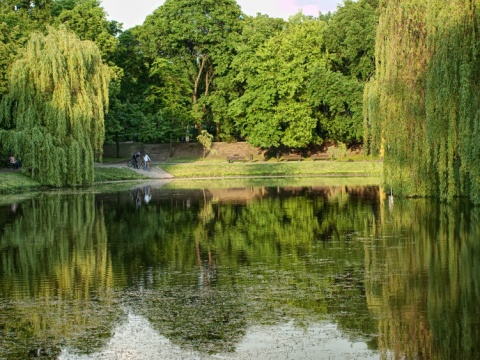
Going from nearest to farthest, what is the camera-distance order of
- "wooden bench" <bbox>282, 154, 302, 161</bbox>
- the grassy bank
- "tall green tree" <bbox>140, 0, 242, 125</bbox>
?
1. the grassy bank
2. "wooden bench" <bbox>282, 154, 302, 161</bbox>
3. "tall green tree" <bbox>140, 0, 242, 125</bbox>

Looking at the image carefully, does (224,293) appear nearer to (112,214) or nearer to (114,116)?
(112,214)

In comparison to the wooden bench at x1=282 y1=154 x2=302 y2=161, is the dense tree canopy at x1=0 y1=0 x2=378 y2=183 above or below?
above

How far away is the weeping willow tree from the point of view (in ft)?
146

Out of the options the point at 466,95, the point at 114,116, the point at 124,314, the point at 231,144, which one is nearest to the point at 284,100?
the point at 231,144

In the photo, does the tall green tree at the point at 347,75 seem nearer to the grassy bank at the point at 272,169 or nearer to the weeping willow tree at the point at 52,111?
the grassy bank at the point at 272,169

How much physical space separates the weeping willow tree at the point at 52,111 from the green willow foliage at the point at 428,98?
1881cm

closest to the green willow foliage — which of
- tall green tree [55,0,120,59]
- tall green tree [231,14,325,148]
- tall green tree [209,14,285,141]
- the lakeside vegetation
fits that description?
the lakeside vegetation

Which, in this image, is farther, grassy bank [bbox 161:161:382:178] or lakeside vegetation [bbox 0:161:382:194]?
grassy bank [bbox 161:161:382:178]

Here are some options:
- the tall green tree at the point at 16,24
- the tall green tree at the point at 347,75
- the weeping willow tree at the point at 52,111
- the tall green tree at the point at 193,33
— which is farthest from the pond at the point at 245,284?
the tall green tree at the point at 193,33

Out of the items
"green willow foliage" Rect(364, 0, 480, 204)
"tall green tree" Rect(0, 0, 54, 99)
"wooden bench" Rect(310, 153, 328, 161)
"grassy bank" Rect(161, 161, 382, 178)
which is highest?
"tall green tree" Rect(0, 0, 54, 99)

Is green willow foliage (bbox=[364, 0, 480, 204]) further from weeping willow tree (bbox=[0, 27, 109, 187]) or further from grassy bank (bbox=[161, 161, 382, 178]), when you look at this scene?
grassy bank (bbox=[161, 161, 382, 178])

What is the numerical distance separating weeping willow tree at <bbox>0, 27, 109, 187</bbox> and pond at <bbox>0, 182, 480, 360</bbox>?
50.8 feet

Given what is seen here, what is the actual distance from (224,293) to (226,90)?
63.2 metres

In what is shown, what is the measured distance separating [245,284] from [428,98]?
53.0 feet
